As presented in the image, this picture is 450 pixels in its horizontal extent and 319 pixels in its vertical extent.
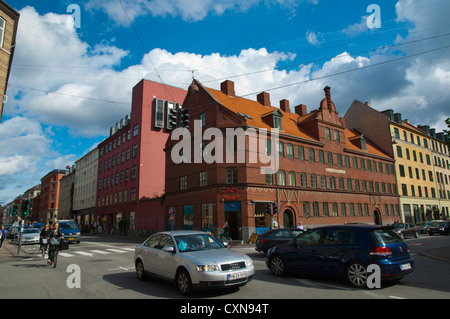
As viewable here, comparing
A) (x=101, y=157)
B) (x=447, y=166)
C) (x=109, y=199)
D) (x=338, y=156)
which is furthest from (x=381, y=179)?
(x=101, y=157)

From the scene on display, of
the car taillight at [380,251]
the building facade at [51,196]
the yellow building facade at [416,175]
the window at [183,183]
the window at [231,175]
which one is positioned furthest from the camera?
the building facade at [51,196]

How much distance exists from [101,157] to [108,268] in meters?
50.6

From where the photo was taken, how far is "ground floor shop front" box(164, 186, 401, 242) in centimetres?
2608

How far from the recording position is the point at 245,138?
27.1 metres

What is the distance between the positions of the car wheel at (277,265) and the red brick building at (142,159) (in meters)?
28.7

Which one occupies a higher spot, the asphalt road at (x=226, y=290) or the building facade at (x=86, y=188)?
the building facade at (x=86, y=188)

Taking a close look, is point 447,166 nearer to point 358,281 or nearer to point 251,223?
point 251,223

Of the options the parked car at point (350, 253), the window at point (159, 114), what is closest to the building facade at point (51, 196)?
the window at point (159, 114)

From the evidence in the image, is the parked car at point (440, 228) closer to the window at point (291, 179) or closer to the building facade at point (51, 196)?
the window at point (291, 179)

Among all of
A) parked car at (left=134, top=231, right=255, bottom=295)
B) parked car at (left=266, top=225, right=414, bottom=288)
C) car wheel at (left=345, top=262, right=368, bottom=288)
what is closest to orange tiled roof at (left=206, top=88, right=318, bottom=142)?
parked car at (left=266, top=225, right=414, bottom=288)

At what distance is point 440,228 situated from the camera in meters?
32.4

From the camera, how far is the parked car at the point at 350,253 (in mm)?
6996

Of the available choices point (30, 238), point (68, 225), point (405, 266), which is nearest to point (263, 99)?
point (68, 225)
